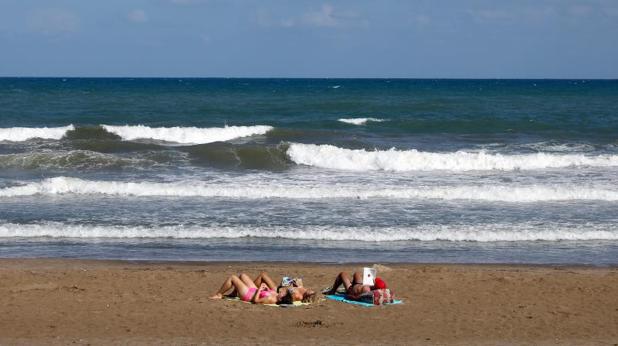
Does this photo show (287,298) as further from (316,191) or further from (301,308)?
(316,191)

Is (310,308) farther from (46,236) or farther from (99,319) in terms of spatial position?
(46,236)

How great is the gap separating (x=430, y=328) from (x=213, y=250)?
5523 millimetres

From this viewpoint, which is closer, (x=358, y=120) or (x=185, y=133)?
(x=185, y=133)

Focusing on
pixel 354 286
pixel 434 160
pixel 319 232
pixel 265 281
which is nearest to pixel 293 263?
pixel 319 232

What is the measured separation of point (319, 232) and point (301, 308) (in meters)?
4.88

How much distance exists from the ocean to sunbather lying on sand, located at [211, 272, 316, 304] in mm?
2678

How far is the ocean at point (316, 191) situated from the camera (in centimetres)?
1396

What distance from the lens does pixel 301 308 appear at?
9875 millimetres

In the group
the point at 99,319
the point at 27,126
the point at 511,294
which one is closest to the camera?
the point at 99,319

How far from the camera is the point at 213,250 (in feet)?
44.6

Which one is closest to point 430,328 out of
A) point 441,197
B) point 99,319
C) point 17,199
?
point 99,319

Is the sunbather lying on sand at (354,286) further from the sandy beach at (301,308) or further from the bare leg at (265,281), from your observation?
the bare leg at (265,281)


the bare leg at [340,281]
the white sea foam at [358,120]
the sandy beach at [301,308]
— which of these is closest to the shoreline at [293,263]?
the sandy beach at [301,308]

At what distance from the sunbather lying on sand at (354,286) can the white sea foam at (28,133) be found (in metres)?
22.2
